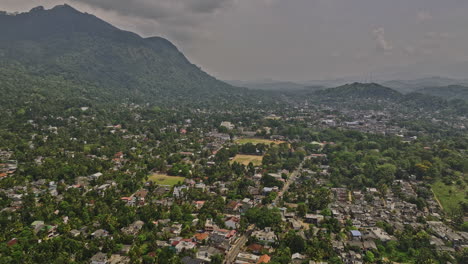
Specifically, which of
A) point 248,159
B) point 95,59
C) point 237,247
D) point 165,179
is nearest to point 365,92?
point 248,159

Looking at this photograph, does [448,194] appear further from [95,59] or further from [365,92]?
[95,59]

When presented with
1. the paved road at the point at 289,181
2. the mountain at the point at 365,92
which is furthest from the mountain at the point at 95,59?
the paved road at the point at 289,181

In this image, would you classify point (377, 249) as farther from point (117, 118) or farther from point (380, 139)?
point (117, 118)

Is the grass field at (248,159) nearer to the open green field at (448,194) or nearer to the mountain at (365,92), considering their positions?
the open green field at (448,194)

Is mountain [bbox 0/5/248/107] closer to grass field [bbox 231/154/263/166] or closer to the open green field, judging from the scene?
grass field [bbox 231/154/263/166]

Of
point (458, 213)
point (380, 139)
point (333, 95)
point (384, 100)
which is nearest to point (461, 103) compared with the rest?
point (384, 100)

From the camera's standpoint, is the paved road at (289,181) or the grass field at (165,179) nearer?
the paved road at (289,181)
